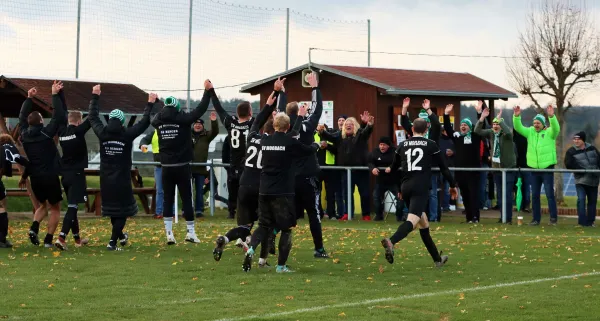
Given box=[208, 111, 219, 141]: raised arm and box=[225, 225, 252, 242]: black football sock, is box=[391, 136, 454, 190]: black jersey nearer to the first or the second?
box=[225, 225, 252, 242]: black football sock

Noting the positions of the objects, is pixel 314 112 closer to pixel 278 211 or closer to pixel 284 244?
pixel 278 211

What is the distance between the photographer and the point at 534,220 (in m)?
21.5

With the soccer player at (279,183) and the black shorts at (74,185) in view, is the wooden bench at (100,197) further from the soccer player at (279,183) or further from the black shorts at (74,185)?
the soccer player at (279,183)

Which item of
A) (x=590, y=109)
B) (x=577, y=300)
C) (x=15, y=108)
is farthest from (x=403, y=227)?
(x=590, y=109)

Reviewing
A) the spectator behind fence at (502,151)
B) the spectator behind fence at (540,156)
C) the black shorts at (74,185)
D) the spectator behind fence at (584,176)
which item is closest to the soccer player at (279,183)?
the black shorts at (74,185)

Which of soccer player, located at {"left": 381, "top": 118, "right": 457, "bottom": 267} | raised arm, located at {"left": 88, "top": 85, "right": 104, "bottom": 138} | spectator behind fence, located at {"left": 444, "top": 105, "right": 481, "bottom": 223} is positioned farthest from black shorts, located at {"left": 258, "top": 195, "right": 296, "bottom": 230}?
spectator behind fence, located at {"left": 444, "top": 105, "right": 481, "bottom": 223}

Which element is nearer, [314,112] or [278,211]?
[278,211]

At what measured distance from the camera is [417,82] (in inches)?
1056

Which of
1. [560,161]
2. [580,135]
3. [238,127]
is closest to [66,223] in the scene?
[238,127]

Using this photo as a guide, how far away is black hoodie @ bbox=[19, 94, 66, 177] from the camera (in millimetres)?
16750

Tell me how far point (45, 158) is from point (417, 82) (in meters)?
12.0

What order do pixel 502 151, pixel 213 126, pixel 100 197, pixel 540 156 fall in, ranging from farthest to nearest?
pixel 100 197
pixel 213 126
pixel 502 151
pixel 540 156

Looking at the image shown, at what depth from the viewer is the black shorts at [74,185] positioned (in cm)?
1673

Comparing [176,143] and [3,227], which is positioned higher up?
[176,143]
